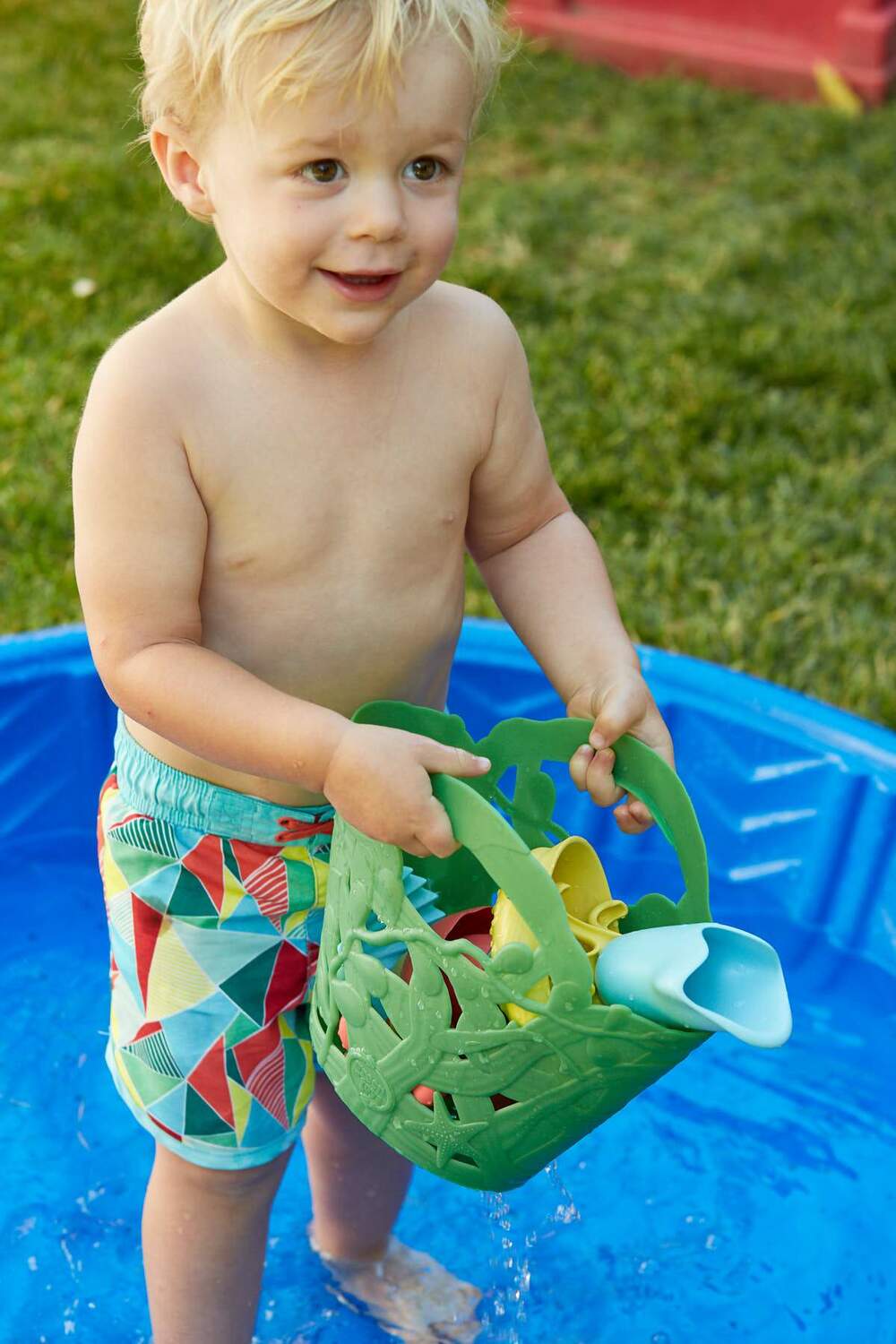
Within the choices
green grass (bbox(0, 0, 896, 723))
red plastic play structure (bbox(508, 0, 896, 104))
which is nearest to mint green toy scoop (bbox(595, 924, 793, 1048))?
green grass (bbox(0, 0, 896, 723))

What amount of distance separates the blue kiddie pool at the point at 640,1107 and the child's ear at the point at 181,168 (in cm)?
103

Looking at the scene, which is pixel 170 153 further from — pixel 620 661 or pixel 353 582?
pixel 620 661

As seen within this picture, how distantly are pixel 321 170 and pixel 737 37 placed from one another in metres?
4.02

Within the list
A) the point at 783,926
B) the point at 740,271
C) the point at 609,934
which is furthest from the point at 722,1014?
the point at 740,271

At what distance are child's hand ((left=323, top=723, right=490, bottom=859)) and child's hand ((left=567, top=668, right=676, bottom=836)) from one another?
6.3 inches

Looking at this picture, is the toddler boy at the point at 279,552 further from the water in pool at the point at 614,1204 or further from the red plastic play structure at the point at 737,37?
the red plastic play structure at the point at 737,37

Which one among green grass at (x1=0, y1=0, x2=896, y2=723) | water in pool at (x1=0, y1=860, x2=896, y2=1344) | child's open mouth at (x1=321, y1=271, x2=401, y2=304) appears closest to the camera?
child's open mouth at (x1=321, y1=271, x2=401, y2=304)

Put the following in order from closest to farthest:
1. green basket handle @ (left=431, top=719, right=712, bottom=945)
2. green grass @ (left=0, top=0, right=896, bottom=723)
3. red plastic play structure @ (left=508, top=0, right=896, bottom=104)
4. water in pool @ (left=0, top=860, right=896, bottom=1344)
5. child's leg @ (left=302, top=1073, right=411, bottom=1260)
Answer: green basket handle @ (left=431, top=719, right=712, bottom=945) < child's leg @ (left=302, top=1073, right=411, bottom=1260) < water in pool @ (left=0, top=860, right=896, bottom=1344) < green grass @ (left=0, top=0, right=896, bottom=723) < red plastic play structure @ (left=508, top=0, right=896, bottom=104)

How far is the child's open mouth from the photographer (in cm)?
124

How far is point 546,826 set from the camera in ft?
4.91

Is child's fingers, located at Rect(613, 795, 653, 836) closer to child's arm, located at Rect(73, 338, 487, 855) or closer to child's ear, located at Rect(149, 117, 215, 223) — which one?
child's arm, located at Rect(73, 338, 487, 855)

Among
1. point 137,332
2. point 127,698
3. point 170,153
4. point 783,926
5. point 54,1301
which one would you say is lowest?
point 54,1301

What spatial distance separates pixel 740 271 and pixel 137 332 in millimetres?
2675

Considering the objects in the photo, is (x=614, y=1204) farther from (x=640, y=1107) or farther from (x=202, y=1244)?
(x=202, y=1244)
